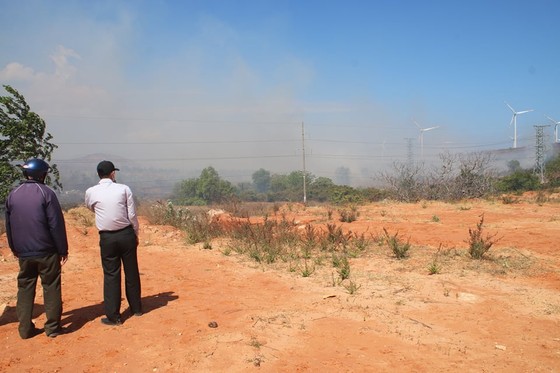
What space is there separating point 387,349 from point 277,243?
5226 mm

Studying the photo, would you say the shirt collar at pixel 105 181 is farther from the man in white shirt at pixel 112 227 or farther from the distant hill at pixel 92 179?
the distant hill at pixel 92 179

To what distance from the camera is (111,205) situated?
441 centimetres

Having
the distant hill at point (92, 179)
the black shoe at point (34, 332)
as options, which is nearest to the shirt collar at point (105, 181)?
the black shoe at point (34, 332)

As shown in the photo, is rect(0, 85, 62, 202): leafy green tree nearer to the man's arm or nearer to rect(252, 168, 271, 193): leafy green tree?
the man's arm

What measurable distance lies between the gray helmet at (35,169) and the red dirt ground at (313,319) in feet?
5.54

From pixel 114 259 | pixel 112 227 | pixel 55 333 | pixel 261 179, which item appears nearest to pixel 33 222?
pixel 112 227

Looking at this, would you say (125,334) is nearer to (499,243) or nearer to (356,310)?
(356,310)

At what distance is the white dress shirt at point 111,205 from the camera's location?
439cm

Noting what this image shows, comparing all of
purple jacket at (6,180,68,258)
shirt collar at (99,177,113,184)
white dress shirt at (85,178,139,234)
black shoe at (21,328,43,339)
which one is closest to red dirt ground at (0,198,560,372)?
black shoe at (21,328,43,339)

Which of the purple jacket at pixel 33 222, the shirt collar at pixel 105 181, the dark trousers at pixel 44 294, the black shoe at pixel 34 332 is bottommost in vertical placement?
the black shoe at pixel 34 332

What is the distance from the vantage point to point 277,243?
8.87 metres

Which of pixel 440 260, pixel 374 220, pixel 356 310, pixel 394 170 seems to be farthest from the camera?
pixel 394 170

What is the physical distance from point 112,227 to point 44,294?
0.94 meters

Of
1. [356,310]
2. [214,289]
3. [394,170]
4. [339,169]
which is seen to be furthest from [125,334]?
[339,169]
